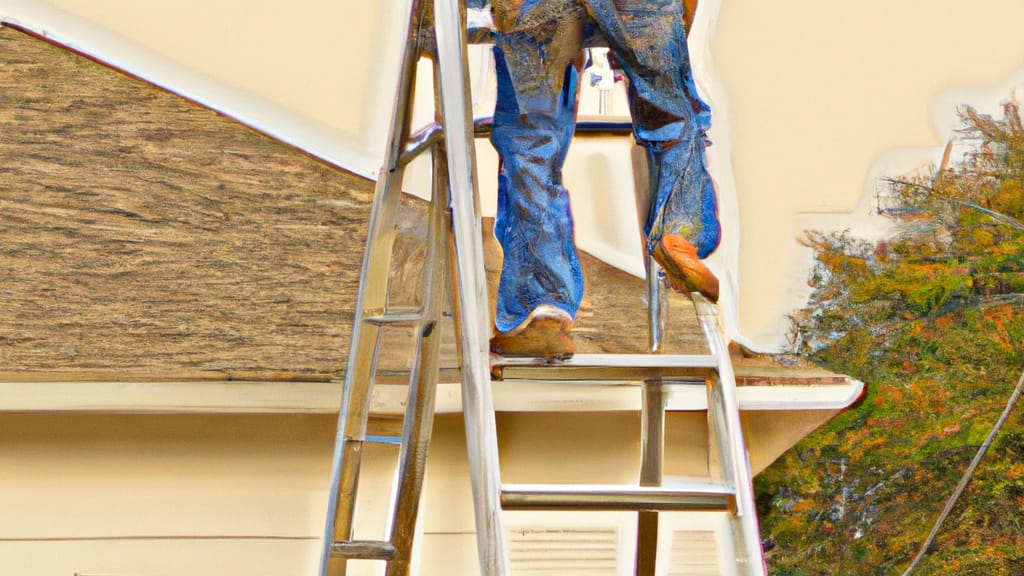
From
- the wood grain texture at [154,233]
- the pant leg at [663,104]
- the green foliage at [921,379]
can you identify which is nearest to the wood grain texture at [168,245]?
the wood grain texture at [154,233]

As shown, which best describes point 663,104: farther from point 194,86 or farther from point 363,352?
point 194,86

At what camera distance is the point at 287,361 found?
384cm

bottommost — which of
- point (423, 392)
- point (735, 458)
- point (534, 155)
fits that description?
point (735, 458)

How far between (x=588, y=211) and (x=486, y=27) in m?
2.91

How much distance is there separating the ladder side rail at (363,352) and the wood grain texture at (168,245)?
0.05 meters

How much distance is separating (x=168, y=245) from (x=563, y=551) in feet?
12.8

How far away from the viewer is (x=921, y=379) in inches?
516

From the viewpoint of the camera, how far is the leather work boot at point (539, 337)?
180 cm

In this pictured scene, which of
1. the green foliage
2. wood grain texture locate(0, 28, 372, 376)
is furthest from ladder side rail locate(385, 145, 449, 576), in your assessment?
the green foliage

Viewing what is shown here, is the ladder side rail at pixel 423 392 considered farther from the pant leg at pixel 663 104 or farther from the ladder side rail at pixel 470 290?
the pant leg at pixel 663 104

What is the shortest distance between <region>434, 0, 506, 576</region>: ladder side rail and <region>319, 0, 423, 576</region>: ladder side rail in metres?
0.26

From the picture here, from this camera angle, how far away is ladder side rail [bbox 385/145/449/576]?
76.4 inches

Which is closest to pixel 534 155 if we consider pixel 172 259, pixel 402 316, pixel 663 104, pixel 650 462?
pixel 663 104

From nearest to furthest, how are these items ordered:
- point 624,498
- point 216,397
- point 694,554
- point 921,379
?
point 624,498, point 694,554, point 216,397, point 921,379
